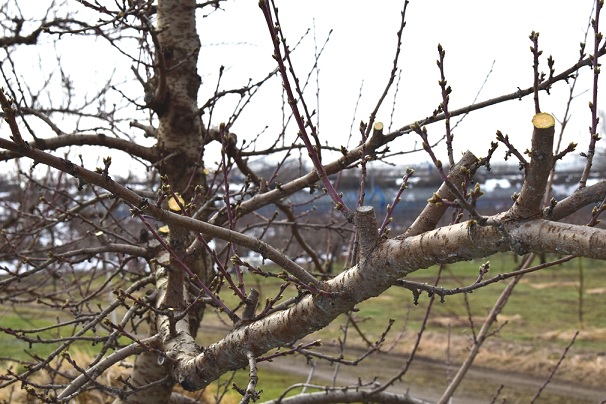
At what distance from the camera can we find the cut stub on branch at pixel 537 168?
43.9 inches

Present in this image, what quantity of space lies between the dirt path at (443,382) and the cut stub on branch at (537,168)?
28.5 feet

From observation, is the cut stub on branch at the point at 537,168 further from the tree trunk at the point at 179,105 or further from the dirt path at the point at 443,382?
the dirt path at the point at 443,382

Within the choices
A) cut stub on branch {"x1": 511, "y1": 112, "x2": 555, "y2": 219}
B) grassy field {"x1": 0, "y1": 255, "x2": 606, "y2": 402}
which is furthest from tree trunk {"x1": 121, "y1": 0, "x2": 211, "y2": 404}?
grassy field {"x1": 0, "y1": 255, "x2": 606, "y2": 402}

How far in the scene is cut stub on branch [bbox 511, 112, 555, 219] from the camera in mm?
1114

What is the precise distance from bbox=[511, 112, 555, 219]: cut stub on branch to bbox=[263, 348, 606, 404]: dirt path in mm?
8699

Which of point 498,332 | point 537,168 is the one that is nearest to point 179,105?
point 537,168

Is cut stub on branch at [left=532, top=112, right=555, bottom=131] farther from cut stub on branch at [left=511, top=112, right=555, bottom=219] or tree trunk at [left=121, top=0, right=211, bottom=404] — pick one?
tree trunk at [left=121, top=0, right=211, bottom=404]

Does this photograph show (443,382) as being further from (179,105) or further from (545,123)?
(545,123)

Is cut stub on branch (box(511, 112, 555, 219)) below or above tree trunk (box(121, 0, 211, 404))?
below

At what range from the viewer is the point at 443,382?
1081 centimetres

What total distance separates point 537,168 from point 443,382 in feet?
34.3

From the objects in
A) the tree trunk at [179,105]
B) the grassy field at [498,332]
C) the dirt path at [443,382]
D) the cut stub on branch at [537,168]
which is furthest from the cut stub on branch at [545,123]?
the dirt path at [443,382]

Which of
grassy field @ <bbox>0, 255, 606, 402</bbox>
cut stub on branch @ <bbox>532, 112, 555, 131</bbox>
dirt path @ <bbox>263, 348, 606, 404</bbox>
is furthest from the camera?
grassy field @ <bbox>0, 255, 606, 402</bbox>

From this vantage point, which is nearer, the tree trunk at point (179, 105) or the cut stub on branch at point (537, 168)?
the cut stub on branch at point (537, 168)
